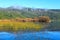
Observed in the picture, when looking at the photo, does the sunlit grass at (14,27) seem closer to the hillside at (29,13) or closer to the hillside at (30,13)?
the hillside at (29,13)

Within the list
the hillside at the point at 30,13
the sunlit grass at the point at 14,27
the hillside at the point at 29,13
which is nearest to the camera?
the sunlit grass at the point at 14,27

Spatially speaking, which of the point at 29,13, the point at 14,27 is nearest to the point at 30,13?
the point at 29,13

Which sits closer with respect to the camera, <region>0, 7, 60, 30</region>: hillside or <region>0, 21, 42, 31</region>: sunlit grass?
<region>0, 21, 42, 31</region>: sunlit grass

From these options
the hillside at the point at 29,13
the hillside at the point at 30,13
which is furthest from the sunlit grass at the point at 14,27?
the hillside at the point at 30,13

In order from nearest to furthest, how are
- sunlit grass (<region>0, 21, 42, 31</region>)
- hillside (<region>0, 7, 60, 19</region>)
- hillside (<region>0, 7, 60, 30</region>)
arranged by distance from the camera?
sunlit grass (<region>0, 21, 42, 31</region>)
hillside (<region>0, 7, 60, 30</region>)
hillside (<region>0, 7, 60, 19</region>)

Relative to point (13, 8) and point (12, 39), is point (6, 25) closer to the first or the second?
point (12, 39)

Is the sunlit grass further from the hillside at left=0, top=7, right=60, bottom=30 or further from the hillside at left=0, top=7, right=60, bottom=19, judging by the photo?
the hillside at left=0, top=7, right=60, bottom=19

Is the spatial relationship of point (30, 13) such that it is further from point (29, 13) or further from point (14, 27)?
point (14, 27)

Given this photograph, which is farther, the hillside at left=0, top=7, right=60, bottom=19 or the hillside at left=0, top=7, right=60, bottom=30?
the hillside at left=0, top=7, right=60, bottom=19

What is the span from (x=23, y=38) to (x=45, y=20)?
67.8ft

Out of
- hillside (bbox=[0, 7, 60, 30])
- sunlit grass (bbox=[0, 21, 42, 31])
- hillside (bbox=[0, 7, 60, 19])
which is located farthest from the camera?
hillside (bbox=[0, 7, 60, 19])

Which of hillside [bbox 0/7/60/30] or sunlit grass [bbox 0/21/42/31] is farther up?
sunlit grass [bbox 0/21/42/31]

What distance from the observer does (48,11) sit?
58.8 m

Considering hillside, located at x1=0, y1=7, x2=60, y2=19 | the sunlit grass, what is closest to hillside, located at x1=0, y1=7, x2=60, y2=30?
hillside, located at x1=0, y1=7, x2=60, y2=19
